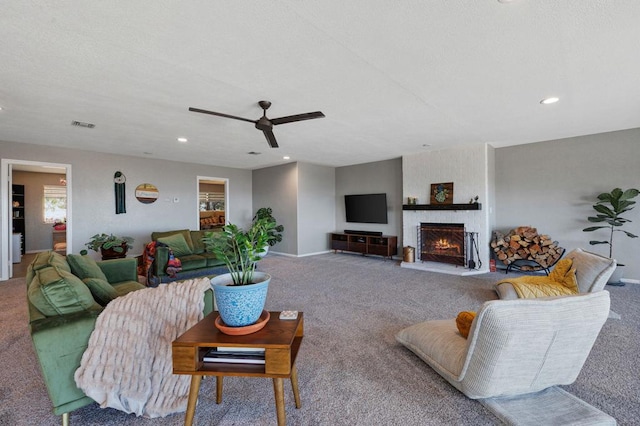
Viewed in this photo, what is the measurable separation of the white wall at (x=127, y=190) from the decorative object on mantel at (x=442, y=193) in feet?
17.4

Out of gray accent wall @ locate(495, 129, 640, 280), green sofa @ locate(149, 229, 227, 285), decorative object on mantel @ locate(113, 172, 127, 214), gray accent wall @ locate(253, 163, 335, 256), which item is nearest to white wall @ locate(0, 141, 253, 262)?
decorative object on mantel @ locate(113, 172, 127, 214)

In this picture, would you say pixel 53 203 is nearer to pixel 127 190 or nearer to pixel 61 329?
pixel 127 190

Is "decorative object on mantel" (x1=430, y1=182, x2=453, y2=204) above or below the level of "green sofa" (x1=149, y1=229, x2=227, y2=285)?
above

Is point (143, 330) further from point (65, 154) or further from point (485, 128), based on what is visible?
point (65, 154)

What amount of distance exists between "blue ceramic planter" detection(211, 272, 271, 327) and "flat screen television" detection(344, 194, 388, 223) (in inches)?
231

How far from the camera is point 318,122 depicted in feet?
13.2

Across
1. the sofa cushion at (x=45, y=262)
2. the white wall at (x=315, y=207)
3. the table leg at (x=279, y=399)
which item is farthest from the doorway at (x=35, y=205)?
the table leg at (x=279, y=399)

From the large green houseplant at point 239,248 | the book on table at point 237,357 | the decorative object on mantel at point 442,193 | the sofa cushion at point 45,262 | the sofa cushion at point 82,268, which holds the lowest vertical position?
the book on table at point 237,357

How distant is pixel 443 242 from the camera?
5867 mm

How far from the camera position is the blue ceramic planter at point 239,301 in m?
1.38

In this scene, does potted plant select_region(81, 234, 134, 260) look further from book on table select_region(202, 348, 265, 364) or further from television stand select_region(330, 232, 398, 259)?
book on table select_region(202, 348, 265, 364)

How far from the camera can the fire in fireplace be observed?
5621 mm

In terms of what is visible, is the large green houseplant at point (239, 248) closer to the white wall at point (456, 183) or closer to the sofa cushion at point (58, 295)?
the sofa cushion at point (58, 295)

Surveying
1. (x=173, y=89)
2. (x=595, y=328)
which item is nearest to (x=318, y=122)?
(x=173, y=89)
